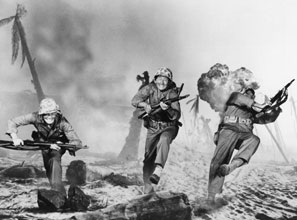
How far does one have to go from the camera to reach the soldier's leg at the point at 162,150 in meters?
5.25

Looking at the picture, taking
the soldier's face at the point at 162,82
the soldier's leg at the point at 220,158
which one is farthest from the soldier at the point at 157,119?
the soldier's leg at the point at 220,158

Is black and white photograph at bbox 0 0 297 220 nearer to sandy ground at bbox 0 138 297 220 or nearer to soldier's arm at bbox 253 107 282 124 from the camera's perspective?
sandy ground at bbox 0 138 297 220

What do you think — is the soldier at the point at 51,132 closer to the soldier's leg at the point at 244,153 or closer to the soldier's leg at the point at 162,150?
the soldier's leg at the point at 162,150

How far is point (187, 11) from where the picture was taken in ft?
24.6

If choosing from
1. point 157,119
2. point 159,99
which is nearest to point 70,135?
point 157,119

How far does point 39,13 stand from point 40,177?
327cm

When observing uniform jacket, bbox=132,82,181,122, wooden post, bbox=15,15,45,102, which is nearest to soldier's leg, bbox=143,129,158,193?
uniform jacket, bbox=132,82,181,122

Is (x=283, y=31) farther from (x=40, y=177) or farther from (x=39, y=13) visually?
(x=40, y=177)

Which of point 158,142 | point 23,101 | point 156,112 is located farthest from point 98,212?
point 23,101

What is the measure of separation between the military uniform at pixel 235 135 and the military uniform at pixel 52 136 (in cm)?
219

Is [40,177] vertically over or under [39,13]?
under

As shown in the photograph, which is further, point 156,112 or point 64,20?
point 64,20

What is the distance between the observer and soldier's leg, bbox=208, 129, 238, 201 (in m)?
5.84

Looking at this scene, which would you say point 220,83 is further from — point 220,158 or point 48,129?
point 48,129
